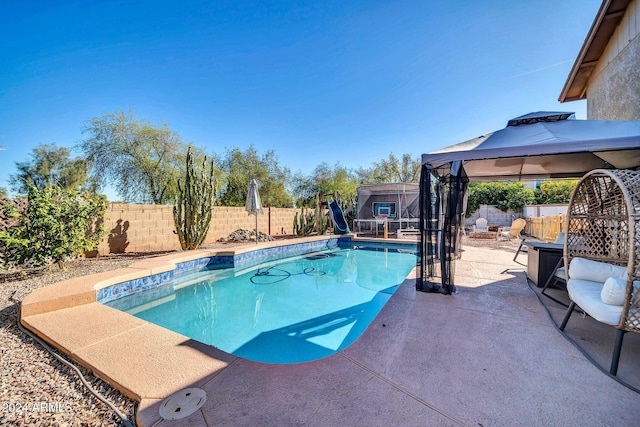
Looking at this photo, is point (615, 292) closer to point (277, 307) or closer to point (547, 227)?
point (277, 307)

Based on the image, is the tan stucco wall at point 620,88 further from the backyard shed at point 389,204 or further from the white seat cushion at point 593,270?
the backyard shed at point 389,204

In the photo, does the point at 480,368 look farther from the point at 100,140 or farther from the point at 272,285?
the point at 100,140

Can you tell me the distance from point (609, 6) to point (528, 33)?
2078 mm

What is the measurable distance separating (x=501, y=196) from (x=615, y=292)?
606 inches

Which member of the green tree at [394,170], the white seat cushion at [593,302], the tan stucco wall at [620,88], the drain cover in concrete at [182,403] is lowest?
the drain cover in concrete at [182,403]

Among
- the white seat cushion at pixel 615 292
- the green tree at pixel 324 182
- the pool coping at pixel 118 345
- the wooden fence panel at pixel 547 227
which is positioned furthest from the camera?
the green tree at pixel 324 182

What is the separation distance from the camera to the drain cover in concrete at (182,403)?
1407 millimetres

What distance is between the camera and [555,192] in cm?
1350

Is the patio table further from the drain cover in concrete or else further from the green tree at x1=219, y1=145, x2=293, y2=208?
the green tree at x1=219, y1=145, x2=293, y2=208

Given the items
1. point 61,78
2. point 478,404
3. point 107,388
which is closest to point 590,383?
point 478,404

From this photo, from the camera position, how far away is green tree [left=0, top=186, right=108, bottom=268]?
4312 mm

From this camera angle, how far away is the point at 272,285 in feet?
17.4

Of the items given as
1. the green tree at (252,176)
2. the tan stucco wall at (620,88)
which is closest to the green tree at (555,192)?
the tan stucco wall at (620,88)

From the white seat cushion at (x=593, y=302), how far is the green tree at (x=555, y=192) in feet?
49.2
